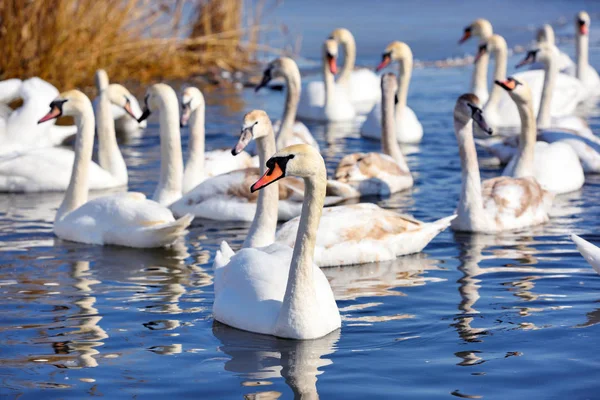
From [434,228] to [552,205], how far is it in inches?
88.3

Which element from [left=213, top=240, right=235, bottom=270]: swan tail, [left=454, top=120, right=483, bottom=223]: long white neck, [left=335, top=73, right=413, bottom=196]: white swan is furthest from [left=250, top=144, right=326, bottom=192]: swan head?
[left=335, top=73, right=413, bottom=196]: white swan

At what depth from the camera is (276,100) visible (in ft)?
57.0

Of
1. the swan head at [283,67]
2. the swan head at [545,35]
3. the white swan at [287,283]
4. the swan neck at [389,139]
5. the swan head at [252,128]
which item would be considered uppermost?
the swan head at [545,35]

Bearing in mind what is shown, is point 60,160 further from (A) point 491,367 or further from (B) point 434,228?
(A) point 491,367

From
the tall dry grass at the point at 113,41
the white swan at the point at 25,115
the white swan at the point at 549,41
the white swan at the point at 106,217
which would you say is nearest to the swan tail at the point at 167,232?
the white swan at the point at 106,217

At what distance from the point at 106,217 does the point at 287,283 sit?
9.67 ft

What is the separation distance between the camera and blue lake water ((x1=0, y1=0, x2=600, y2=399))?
5.50 m

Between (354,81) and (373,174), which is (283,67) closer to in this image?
(373,174)

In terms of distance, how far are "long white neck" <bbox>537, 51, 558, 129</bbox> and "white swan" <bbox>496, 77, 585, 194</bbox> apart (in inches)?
79.5

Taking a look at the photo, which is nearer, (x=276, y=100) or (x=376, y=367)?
(x=376, y=367)

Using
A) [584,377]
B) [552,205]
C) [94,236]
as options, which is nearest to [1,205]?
[94,236]

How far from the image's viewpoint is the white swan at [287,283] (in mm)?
5992

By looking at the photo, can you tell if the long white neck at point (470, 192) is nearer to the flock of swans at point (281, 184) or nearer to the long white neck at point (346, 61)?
the flock of swans at point (281, 184)

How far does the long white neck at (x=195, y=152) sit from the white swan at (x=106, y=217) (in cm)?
113
